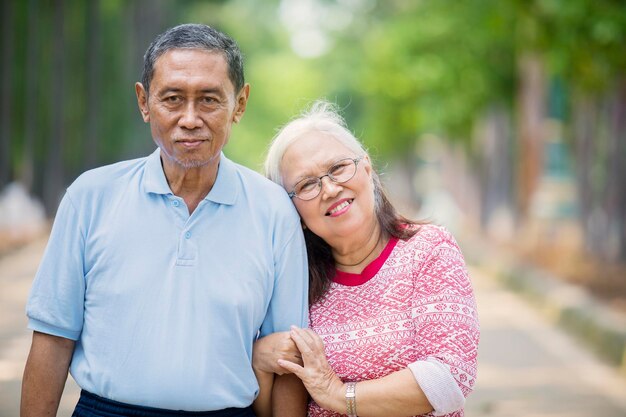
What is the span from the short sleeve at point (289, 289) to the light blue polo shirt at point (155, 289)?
1 centimetres

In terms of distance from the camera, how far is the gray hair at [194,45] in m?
2.98

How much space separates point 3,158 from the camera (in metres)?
19.0

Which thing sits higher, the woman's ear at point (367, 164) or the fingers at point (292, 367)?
the woman's ear at point (367, 164)

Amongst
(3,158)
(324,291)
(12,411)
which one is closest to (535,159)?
(3,158)

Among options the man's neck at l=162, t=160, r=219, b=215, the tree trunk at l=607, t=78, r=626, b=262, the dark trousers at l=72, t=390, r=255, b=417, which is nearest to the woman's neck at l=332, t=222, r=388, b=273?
the man's neck at l=162, t=160, r=219, b=215

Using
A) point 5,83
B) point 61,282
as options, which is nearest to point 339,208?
point 61,282

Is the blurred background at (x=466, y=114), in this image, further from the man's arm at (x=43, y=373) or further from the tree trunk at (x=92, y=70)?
the man's arm at (x=43, y=373)

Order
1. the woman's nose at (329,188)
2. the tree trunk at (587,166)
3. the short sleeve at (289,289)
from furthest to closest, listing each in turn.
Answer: the tree trunk at (587,166), the woman's nose at (329,188), the short sleeve at (289,289)

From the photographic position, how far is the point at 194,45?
2.97m

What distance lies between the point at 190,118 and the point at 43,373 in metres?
0.94

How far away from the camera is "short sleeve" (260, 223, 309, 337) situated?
314 centimetres

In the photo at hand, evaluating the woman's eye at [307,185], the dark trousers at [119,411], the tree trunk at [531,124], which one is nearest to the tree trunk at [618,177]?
the tree trunk at [531,124]

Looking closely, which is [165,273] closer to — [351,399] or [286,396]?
[286,396]

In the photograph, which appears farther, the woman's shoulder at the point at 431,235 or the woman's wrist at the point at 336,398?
the woman's shoulder at the point at 431,235
